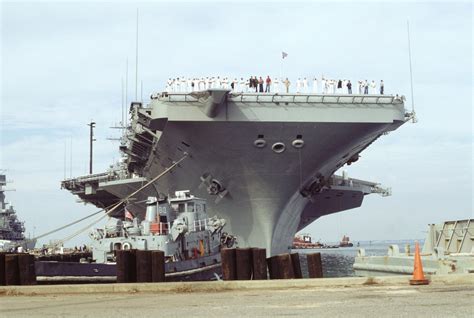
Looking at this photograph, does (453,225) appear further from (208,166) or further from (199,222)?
(208,166)

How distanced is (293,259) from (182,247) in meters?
6.13

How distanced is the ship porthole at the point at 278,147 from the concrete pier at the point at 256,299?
15.3 metres

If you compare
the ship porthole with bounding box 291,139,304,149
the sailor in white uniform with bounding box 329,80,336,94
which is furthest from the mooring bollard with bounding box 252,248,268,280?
the sailor in white uniform with bounding box 329,80,336,94

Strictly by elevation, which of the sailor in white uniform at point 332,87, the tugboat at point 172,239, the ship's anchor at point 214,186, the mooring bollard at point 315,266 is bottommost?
the mooring bollard at point 315,266

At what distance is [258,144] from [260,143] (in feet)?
0.38

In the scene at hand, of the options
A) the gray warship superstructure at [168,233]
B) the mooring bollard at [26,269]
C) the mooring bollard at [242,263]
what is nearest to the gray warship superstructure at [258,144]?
the gray warship superstructure at [168,233]

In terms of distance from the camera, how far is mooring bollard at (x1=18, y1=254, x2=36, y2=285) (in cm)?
1265

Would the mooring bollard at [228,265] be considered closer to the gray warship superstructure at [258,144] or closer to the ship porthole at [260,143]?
the gray warship superstructure at [258,144]

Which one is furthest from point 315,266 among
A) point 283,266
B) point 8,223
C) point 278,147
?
point 8,223

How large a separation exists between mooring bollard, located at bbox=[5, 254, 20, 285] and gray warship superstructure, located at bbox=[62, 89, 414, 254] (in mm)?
12365

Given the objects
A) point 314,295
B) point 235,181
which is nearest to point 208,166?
point 235,181

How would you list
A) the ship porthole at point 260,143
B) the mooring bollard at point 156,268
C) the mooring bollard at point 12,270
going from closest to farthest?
the mooring bollard at point 12,270, the mooring bollard at point 156,268, the ship porthole at point 260,143

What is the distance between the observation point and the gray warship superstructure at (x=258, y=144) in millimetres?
25125

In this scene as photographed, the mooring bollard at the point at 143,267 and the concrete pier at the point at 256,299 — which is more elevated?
the mooring bollard at the point at 143,267
